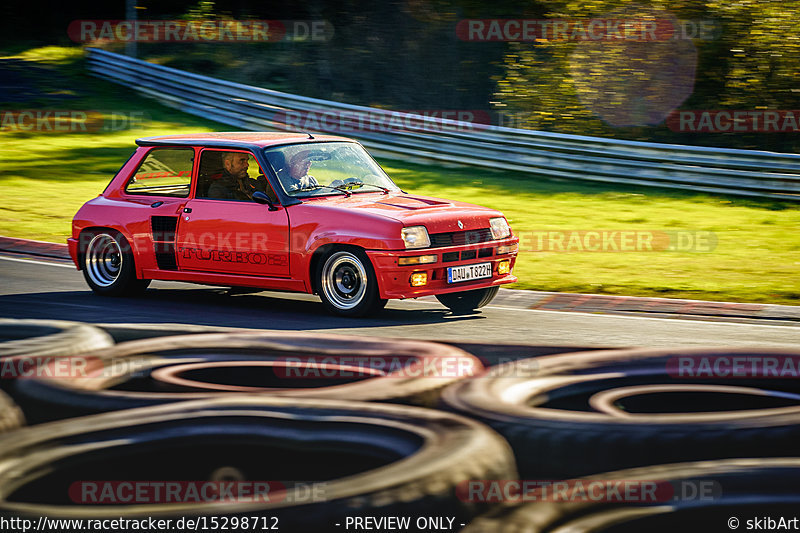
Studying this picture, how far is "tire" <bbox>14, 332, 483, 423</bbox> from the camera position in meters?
5.91

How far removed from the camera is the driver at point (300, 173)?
944 cm

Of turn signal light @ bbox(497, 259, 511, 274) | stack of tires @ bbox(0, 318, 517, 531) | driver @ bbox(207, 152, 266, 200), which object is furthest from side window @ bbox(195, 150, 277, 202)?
stack of tires @ bbox(0, 318, 517, 531)

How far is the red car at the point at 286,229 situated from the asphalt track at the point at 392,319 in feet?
0.88

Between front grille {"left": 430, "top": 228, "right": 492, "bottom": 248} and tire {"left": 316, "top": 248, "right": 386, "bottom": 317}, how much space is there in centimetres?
61

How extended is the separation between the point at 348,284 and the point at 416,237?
788mm

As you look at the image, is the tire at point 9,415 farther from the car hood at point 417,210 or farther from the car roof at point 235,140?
the car roof at point 235,140

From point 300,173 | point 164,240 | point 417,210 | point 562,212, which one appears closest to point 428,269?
point 417,210

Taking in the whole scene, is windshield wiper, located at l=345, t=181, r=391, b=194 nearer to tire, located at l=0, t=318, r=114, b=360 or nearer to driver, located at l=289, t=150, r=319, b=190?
driver, located at l=289, t=150, r=319, b=190

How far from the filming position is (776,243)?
1377 cm

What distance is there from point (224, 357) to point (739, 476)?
375cm

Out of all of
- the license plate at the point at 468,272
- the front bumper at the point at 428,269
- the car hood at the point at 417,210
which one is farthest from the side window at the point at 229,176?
the license plate at the point at 468,272

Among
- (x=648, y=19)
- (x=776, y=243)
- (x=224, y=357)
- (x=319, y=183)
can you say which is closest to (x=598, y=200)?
(x=776, y=243)

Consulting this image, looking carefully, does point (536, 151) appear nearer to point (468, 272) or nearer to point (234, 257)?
point (468, 272)

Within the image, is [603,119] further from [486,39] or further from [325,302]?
[325,302]
